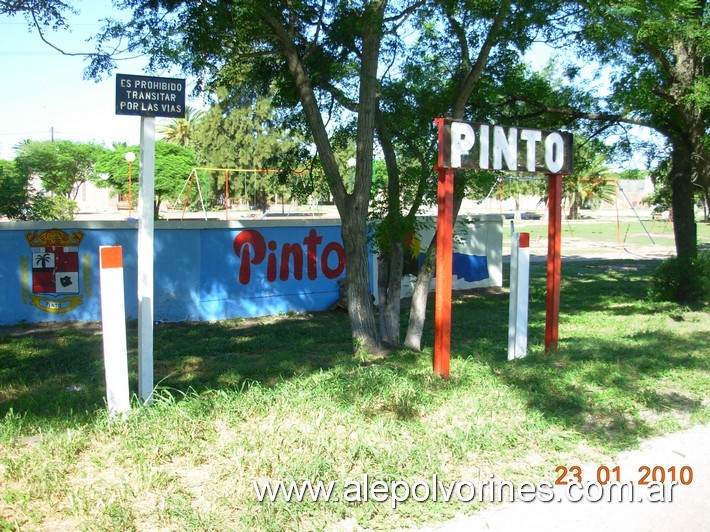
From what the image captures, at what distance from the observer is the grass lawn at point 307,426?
13.4ft

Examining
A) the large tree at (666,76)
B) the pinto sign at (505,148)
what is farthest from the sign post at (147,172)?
the large tree at (666,76)

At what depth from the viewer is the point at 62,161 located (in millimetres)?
44625

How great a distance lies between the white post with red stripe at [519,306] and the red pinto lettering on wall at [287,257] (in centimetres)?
633

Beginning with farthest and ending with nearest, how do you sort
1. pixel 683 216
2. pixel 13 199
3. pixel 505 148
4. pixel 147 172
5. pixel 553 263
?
pixel 13 199 → pixel 683 216 → pixel 553 263 → pixel 505 148 → pixel 147 172

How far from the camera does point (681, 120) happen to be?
43.7ft

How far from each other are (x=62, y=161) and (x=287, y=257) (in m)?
35.2

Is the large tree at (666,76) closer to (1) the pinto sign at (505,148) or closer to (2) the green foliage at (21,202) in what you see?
(1) the pinto sign at (505,148)

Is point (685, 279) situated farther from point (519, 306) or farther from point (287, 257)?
point (287, 257)

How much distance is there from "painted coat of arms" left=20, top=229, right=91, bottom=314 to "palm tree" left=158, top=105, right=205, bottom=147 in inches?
1895

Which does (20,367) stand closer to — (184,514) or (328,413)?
(328,413)

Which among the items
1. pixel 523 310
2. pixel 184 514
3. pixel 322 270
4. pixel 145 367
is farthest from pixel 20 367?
pixel 322 270

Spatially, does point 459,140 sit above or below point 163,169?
below

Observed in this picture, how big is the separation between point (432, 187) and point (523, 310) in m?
1.99

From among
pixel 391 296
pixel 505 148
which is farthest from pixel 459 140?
pixel 391 296
